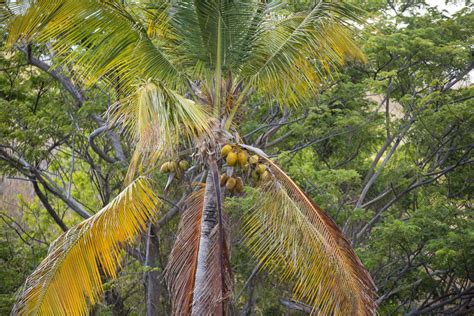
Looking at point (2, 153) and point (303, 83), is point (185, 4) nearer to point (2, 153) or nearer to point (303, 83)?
point (303, 83)

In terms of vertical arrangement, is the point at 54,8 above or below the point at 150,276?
above

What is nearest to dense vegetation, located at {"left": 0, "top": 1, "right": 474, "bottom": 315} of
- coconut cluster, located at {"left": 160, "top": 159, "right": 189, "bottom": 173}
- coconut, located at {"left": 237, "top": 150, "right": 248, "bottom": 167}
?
coconut cluster, located at {"left": 160, "top": 159, "right": 189, "bottom": 173}

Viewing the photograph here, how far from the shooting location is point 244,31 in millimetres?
7203

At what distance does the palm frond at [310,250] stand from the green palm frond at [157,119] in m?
1.08

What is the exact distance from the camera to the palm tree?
6.26m

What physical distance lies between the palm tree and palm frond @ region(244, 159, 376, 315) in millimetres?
11

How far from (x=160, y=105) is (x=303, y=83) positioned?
222 centimetres

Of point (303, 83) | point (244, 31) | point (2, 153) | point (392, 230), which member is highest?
point (244, 31)

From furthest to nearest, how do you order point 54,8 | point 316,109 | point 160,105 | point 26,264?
point 26,264 → point 316,109 → point 54,8 → point 160,105

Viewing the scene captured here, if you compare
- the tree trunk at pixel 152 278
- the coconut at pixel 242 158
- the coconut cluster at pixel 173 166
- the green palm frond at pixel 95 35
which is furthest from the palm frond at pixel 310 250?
the tree trunk at pixel 152 278

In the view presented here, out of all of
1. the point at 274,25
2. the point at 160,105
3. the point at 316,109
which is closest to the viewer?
Result: the point at 160,105

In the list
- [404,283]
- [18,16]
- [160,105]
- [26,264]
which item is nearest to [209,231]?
[160,105]

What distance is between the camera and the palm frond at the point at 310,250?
641cm

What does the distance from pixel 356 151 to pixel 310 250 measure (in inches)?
307
